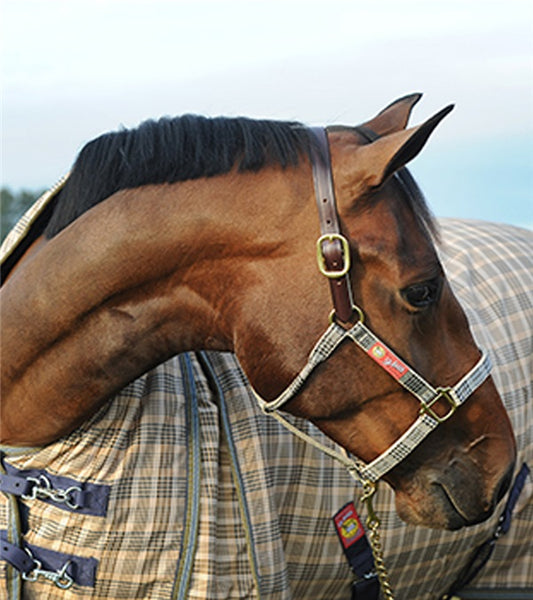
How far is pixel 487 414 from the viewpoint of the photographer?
7.32ft

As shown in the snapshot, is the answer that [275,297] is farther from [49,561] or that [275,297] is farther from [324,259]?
[49,561]

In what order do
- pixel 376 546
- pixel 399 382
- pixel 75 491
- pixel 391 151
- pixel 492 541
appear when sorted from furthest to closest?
1. pixel 492 541
2. pixel 376 546
3. pixel 75 491
4. pixel 399 382
5. pixel 391 151

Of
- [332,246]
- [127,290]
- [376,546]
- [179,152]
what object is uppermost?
[179,152]

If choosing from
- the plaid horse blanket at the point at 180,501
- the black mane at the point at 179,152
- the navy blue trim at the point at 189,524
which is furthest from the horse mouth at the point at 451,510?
the black mane at the point at 179,152

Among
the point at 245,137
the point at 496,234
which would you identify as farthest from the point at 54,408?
the point at 496,234

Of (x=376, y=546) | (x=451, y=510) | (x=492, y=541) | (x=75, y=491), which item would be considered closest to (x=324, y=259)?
(x=451, y=510)

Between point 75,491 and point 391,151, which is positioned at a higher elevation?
point 391,151

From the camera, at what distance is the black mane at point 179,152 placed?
2.12m

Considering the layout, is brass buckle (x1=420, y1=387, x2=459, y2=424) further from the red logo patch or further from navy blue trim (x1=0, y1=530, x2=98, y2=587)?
navy blue trim (x1=0, y1=530, x2=98, y2=587)

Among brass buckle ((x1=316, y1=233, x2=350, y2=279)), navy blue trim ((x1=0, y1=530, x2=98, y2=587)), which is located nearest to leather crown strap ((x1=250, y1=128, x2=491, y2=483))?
brass buckle ((x1=316, y1=233, x2=350, y2=279))

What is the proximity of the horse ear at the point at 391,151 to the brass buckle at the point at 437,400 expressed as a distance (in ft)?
1.67

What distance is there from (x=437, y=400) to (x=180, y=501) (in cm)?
69

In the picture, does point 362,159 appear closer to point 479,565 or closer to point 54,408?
point 54,408

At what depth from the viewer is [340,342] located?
203 centimetres
